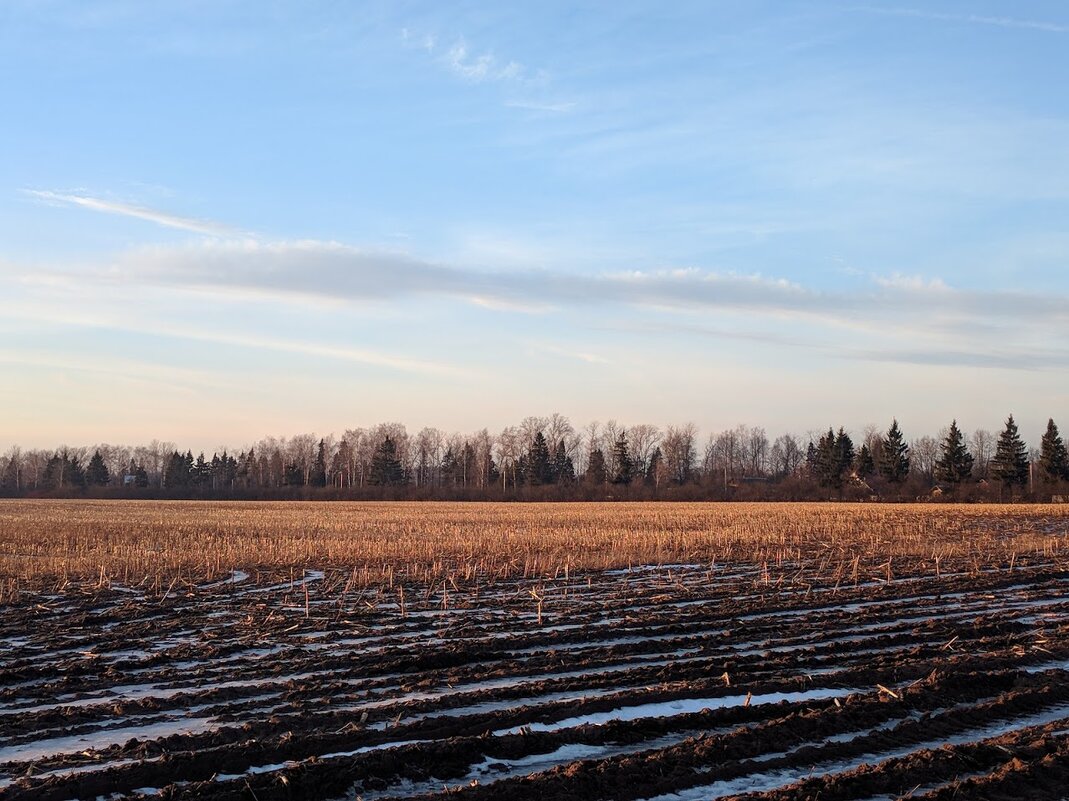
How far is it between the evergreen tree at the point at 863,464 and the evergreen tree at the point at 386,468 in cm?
5540

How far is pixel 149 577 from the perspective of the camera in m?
19.0

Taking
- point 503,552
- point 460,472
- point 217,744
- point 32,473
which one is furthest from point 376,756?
point 32,473

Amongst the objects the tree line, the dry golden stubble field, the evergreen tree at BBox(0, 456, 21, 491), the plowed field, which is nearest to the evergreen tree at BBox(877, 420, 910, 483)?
the tree line

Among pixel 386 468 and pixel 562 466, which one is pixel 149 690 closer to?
pixel 562 466

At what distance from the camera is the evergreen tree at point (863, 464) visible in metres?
93.7

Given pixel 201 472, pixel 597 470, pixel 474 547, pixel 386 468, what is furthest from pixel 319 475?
pixel 474 547

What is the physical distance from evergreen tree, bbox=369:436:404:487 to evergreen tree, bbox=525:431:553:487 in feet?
57.1

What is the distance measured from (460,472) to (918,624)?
11715 centimetres

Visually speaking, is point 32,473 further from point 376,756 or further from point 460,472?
point 376,756

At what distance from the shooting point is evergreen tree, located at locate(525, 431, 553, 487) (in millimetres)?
110375

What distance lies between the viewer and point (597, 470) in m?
109

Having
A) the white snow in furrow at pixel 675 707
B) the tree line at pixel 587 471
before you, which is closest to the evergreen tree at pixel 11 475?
the tree line at pixel 587 471

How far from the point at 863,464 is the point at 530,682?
93016mm

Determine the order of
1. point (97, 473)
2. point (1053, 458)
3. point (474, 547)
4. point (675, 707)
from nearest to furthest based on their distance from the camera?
point (675, 707), point (474, 547), point (1053, 458), point (97, 473)
